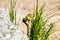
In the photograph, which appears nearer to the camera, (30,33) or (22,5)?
(30,33)

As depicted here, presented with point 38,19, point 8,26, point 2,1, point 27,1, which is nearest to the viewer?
point 8,26

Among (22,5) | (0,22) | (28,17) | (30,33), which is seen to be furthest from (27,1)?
(0,22)

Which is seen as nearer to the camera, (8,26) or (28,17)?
(8,26)

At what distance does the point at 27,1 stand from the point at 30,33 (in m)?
2.90

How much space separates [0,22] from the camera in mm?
2574

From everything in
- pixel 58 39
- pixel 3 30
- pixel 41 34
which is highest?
pixel 3 30

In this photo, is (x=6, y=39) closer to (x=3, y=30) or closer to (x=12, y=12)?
(x=3, y=30)

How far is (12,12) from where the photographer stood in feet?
10.9

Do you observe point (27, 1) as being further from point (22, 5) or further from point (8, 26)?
point (8, 26)

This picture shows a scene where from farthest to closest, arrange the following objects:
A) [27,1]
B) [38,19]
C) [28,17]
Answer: [27,1], [28,17], [38,19]

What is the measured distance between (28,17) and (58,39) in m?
0.72

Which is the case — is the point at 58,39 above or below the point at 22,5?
below

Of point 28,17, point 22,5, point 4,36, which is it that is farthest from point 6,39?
point 22,5

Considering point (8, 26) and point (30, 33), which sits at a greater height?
point (8, 26)
